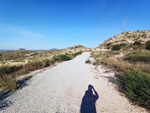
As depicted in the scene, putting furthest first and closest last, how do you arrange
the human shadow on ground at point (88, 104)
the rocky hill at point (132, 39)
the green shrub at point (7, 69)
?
1. the rocky hill at point (132, 39)
2. the green shrub at point (7, 69)
3. the human shadow on ground at point (88, 104)

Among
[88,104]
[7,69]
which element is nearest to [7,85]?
[7,69]

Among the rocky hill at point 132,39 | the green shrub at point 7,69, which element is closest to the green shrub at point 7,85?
the green shrub at point 7,69

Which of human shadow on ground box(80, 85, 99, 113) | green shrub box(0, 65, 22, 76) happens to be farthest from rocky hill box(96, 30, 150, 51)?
green shrub box(0, 65, 22, 76)

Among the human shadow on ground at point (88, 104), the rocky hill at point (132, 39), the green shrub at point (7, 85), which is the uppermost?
the rocky hill at point (132, 39)

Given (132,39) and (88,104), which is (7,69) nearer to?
(88,104)

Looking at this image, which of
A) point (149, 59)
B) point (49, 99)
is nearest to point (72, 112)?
point (49, 99)

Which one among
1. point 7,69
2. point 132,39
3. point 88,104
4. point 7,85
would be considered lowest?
point 88,104

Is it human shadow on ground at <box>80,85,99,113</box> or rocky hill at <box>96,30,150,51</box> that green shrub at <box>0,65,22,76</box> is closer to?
human shadow on ground at <box>80,85,99,113</box>

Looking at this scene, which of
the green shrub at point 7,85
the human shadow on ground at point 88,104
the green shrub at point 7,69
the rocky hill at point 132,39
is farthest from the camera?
the rocky hill at point 132,39

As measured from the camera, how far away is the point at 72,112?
2236mm

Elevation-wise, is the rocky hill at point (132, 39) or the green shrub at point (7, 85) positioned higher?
the rocky hill at point (132, 39)

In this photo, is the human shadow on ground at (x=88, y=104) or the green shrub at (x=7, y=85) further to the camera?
the green shrub at (x=7, y=85)

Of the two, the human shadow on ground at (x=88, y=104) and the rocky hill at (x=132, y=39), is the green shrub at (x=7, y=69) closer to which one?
the human shadow on ground at (x=88, y=104)

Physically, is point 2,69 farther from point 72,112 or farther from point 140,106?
point 140,106
